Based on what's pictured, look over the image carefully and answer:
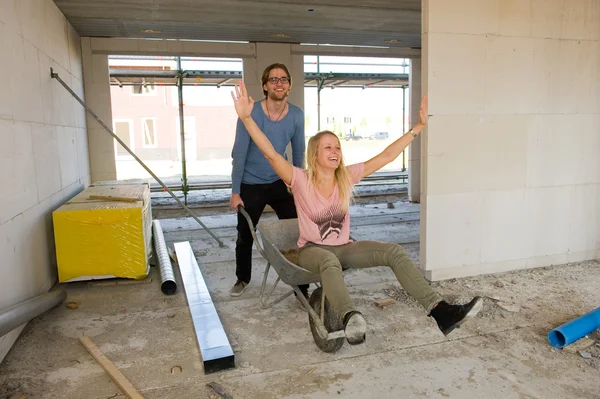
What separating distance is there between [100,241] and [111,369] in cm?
141

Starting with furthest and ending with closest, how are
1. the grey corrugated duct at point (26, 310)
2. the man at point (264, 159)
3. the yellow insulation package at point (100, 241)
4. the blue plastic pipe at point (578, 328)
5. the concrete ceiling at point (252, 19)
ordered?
the concrete ceiling at point (252, 19) < the yellow insulation package at point (100, 241) < the man at point (264, 159) < the blue plastic pipe at point (578, 328) < the grey corrugated duct at point (26, 310)

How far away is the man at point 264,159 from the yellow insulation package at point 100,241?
34.5 inches

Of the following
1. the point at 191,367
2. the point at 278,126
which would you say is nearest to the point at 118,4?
the point at 278,126

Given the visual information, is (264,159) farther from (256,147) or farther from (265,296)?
(265,296)

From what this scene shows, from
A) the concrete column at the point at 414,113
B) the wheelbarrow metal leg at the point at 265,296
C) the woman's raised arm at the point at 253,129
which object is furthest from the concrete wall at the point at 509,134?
the concrete column at the point at 414,113

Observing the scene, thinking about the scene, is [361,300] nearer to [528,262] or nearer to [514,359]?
[514,359]

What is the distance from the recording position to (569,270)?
4.09 m

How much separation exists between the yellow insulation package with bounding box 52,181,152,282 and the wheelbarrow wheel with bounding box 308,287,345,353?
1703 mm

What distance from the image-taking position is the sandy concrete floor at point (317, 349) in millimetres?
2293

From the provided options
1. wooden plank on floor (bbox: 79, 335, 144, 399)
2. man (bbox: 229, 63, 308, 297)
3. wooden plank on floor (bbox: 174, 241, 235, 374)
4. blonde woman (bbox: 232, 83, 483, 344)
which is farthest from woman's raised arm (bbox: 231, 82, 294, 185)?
wooden plank on floor (bbox: 79, 335, 144, 399)

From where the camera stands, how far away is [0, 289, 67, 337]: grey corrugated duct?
2.48 m

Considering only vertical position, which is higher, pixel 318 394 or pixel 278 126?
pixel 278 126

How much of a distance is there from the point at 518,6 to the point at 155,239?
13.0 ft

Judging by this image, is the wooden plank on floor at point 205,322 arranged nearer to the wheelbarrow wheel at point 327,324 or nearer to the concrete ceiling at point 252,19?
the wheelbarrow wheel at point 327,324
